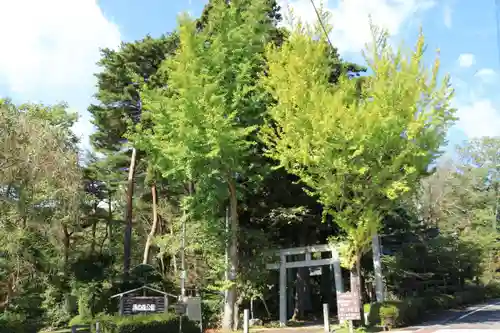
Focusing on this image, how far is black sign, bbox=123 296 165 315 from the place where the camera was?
1433cm

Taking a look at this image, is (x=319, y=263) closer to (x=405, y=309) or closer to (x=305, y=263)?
(x=305, y=263)

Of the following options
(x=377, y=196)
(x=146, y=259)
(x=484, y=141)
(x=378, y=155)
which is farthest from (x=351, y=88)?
(x=484, y=141)

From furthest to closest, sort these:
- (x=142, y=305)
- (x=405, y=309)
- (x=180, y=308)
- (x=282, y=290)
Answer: (x=282, y=290) → (x=405, y=309) → (x=180, y=308) → (x=142, y=305)

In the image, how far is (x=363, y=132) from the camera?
13625 mm

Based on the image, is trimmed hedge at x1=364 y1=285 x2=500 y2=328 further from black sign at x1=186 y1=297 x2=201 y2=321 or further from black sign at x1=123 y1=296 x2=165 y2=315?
black sign at x1=123 y1=296 x2=165 y2=315

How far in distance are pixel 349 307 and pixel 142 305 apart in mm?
6771

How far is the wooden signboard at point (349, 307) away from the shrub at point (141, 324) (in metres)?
5.31

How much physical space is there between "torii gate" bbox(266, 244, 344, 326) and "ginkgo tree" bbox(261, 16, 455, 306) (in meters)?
2.54

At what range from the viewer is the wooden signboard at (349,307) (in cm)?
1281

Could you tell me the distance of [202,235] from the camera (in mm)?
19391

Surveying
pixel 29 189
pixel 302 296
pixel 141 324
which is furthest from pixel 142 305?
pixel 302 296

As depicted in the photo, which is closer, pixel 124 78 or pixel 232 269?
pixel 232 269

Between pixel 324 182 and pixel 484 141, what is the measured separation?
41170 millimetres

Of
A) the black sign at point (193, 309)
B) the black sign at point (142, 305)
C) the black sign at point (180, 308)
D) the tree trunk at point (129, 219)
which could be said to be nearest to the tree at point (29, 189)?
the black sign at point (142, 305)
